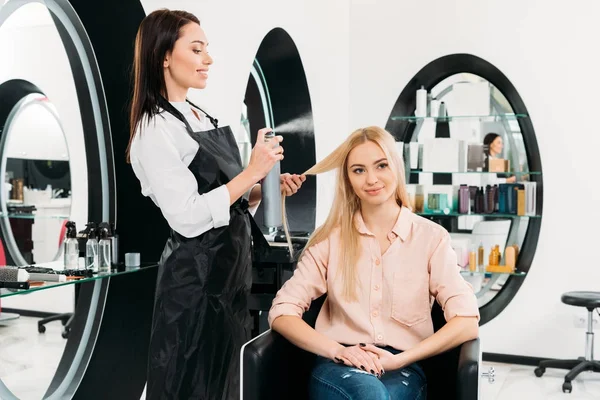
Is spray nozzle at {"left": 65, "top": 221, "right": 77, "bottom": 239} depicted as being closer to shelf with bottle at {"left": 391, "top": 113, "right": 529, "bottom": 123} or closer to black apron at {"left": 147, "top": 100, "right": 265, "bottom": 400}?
black apron at {"left": 147, "top": 100, "right": 265, "bottom": 400}

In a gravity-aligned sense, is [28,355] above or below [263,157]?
below

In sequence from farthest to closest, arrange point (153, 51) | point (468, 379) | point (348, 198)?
1. point (348, 198)
2. point (153, 51)
3. point (468, 379)

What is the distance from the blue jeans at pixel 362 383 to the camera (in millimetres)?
1684

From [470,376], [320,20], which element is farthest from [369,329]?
[320,20]

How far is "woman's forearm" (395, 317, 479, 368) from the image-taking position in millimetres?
1819

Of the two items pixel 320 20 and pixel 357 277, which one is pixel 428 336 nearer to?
pixel 357 277

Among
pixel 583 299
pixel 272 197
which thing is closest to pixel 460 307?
pixel 272 197

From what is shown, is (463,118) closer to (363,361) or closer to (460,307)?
(460,307)

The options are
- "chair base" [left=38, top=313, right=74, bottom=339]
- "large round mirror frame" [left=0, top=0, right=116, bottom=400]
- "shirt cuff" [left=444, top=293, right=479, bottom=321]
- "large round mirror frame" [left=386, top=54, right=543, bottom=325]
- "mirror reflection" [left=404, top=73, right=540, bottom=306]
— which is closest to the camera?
"shirt cuff" [left=444, top=293, right=479, bottom=321]

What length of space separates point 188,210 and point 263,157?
10.3 inches

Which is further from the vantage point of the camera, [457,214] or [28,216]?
[457,214]

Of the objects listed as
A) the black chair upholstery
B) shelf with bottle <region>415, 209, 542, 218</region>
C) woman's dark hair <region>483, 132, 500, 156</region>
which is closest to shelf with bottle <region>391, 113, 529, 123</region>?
woman's dark hair <region>483, 132, 500, 156</region>

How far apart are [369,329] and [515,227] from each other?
335 cm

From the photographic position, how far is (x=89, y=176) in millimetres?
2557
